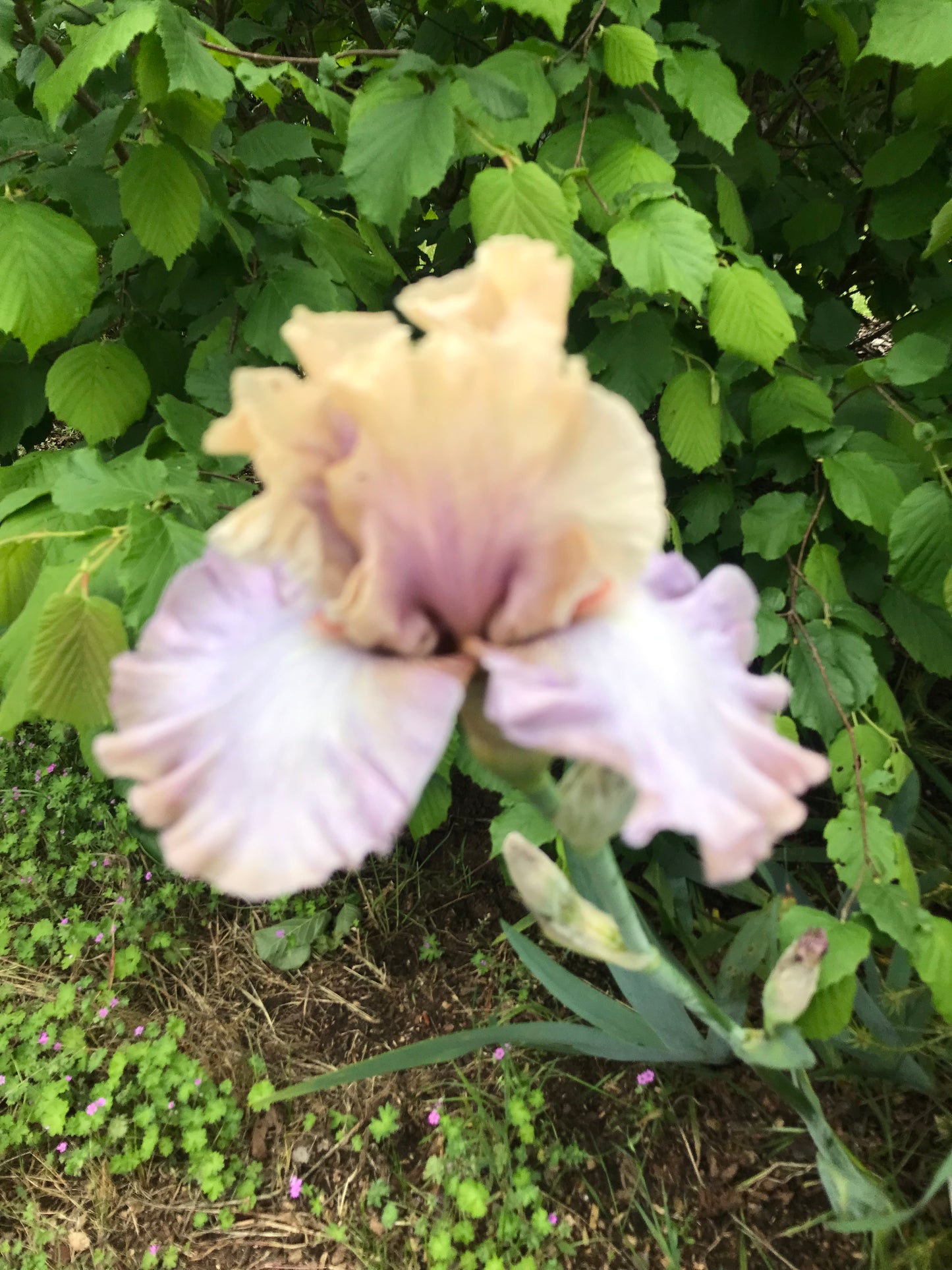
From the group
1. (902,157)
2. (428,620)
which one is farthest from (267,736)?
(902,157)

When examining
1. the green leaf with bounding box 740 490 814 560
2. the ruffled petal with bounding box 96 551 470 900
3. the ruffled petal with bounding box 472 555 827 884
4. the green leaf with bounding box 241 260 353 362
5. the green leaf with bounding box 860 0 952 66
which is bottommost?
the green leaf with bounding box 740 490 814 560

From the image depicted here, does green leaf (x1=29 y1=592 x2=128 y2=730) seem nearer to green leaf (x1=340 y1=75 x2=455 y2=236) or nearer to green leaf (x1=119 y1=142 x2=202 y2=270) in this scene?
green leaf (x1=119 y1=142 x2=202 y2=270)

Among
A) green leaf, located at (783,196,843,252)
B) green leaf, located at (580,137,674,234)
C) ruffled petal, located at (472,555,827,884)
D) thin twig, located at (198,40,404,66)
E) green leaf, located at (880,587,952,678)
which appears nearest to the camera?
ruffled petal, located at (472,555,827,884)

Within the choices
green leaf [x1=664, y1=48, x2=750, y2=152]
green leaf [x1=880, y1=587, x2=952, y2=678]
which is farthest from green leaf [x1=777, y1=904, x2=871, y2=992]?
green leaf [x1=664, y1=48, x2=750, y2=152]

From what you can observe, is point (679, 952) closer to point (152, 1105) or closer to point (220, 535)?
point (152, 1105)

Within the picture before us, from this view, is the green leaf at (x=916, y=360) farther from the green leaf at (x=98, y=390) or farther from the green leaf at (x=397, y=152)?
the green leaf at (x=98, y=390)
